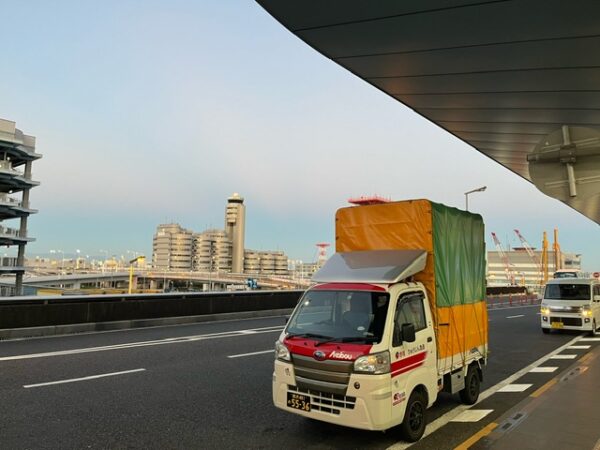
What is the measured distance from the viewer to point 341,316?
577cm

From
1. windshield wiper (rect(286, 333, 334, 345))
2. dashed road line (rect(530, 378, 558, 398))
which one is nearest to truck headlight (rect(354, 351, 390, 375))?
windshield wiper (rect(286, 333, 334, 345))

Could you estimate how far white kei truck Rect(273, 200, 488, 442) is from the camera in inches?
195

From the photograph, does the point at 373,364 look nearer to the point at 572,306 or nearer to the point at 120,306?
the point at 120,306

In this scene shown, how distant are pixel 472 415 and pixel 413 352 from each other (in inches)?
83.1

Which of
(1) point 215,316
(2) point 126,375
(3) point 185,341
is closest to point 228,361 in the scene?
(2) point 126,375

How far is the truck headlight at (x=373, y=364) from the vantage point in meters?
4.85

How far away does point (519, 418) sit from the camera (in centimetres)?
635

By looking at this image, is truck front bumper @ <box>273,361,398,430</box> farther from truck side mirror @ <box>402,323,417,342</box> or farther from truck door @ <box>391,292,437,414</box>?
truck side mirror @ <box>402,323,417,342</box>

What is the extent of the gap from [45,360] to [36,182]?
77197 millimetres

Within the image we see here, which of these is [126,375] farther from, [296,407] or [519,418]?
[519,418]

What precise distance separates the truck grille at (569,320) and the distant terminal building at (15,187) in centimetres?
7462

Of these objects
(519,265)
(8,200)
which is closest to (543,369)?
(8,200)

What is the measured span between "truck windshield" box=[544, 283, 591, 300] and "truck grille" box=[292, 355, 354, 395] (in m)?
15.5

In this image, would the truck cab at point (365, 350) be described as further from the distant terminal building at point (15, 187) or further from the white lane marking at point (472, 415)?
the distant terminal building at point (15, 187)
